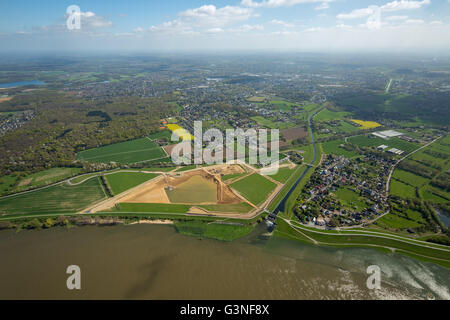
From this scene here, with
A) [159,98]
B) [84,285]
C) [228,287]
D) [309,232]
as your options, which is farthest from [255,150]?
[159,98]

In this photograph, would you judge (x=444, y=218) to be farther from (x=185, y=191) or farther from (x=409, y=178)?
(x=185, y=191)

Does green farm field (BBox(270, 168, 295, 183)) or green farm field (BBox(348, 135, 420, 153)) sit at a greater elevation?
green farm field (BBox(348, 135, 420, 153))

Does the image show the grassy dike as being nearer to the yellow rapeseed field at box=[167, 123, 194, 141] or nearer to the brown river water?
the brown river water

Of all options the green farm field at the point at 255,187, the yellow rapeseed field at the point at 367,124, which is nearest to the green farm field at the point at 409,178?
the green farm field at the point at 255,187

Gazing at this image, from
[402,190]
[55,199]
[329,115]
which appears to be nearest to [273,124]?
[329,115]

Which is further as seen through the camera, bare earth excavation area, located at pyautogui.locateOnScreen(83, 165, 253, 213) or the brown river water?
bare earth excavation area, located at pyautogui.locateOnScreen(83, 165, 253, 213)

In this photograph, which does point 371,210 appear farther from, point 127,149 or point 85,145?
point 85,145

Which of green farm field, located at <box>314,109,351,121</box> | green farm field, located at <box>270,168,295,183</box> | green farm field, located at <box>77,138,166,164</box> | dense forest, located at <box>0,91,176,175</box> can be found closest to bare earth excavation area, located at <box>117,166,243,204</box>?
green farm field, located at <box>270,168,295,183</box>
